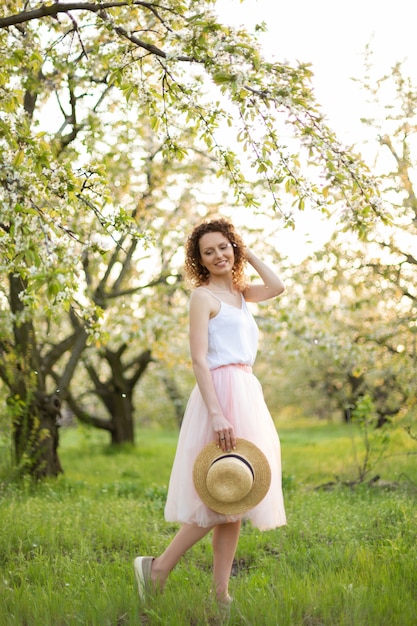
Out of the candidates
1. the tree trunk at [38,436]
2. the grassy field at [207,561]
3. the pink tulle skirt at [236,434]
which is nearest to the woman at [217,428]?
the pink tulle skirt at [236,434]

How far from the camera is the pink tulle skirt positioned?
365 cm

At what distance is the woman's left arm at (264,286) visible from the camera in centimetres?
412

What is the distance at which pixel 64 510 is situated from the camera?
5.82m

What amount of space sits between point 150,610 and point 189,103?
270 cm

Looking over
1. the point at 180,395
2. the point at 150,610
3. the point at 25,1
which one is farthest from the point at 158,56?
the point at 180,395

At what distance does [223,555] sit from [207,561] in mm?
1179

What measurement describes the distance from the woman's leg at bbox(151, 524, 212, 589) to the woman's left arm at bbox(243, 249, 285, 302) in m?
1.29

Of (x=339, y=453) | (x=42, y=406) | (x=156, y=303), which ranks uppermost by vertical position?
(x=156, y=303)

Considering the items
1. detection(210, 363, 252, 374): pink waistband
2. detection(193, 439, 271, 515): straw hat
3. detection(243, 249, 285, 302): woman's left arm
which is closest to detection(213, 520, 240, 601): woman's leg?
detection(193, 439, 271, 515): straw hat

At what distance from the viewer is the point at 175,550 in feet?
Result: 12.0

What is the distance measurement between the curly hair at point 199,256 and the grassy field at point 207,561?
1.64m

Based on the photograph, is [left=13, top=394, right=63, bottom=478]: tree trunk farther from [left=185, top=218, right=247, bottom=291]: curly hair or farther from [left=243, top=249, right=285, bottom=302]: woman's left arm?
[left=243, top=249, right=285, bottom=302]: woman's left arm

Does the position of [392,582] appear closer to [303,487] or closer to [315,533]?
[315,533]

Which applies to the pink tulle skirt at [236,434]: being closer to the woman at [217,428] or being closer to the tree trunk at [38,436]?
the woman at [217,428]
